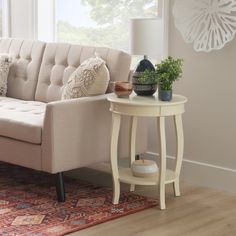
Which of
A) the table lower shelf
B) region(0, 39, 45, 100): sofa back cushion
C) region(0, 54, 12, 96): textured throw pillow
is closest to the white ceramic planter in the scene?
the table lower shelf

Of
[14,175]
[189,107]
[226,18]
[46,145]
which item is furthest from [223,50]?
[14,175]

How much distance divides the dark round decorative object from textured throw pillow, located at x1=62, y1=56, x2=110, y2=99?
0.86 ft

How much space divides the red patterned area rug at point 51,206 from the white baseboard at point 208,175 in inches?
21.0

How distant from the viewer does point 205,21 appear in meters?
4.04

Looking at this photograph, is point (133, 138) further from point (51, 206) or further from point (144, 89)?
point (51, 206)

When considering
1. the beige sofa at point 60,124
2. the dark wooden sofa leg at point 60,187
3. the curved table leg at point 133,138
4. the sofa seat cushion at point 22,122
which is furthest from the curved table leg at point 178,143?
the sofa seat cushion at point 22,122

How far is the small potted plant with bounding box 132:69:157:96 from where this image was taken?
3740 mm

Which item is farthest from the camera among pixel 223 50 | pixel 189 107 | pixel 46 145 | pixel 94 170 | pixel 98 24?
pixel 98 24

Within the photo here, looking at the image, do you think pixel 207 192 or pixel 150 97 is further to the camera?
pixel 207 192

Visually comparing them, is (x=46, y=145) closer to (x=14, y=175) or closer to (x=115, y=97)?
(x=115, y=97)

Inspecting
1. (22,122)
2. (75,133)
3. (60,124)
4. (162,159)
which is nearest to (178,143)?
(162,159)

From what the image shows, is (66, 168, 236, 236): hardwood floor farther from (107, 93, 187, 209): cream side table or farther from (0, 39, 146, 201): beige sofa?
(0, 39, 146, 201): beige sofa

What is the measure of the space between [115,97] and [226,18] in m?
0.89

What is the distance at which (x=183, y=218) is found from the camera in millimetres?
3541
